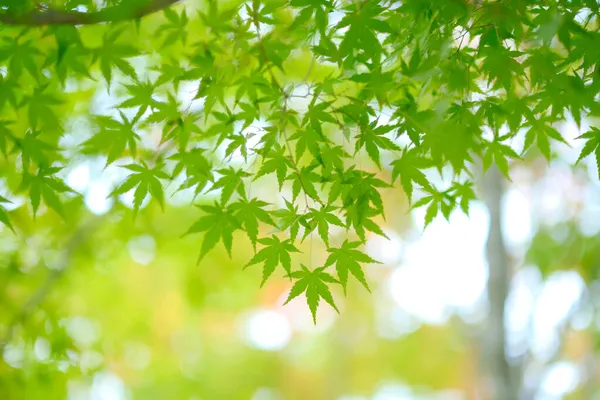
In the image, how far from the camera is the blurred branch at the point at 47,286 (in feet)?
8.49

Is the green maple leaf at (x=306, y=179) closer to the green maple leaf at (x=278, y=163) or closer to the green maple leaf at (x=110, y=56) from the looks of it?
the green maple leaf at (x=278, y=163)

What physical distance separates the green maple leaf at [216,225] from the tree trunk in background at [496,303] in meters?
2.97

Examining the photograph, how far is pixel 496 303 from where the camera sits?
12.7ft

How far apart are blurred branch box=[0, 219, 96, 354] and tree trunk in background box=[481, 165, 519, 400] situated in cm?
260

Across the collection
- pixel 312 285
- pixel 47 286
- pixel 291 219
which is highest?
pixel 47 286

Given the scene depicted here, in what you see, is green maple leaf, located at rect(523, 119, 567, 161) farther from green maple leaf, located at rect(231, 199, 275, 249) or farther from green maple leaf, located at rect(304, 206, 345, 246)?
green maple leaf, located at rect(231, 199, 275, 249)

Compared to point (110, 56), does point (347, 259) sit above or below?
below

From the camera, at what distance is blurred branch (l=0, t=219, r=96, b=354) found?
2.59 meters

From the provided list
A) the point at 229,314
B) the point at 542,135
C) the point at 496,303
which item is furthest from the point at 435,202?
the point at 229,314

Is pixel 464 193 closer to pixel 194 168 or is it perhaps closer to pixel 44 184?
pixel 194 168

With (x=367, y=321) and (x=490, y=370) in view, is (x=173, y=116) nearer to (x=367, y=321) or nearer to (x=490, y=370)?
(x=490, y=370)

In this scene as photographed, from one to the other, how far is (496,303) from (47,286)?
9.13 ft

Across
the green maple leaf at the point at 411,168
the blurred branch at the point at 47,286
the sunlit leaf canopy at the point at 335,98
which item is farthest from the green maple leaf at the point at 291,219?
the blurred branch at the point at 47,286

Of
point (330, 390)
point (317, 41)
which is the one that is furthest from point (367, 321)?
point (317, 41)
